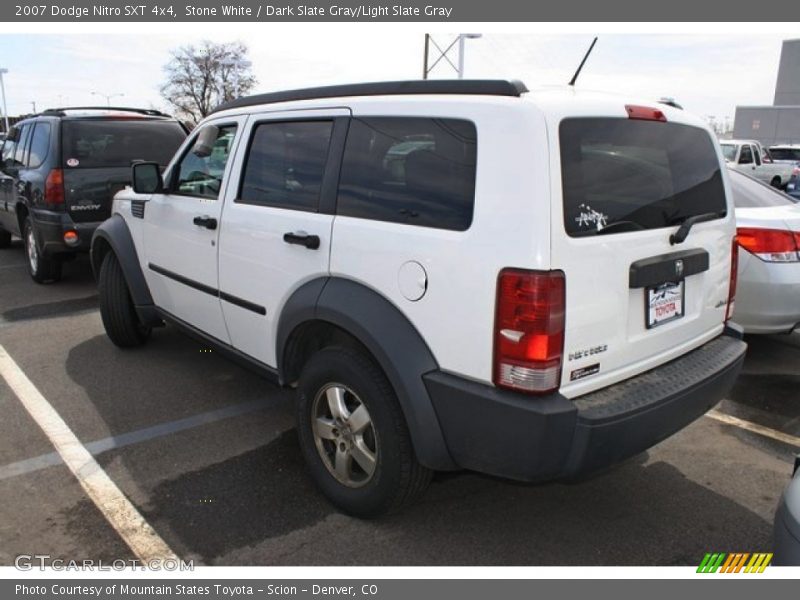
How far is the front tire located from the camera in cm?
256

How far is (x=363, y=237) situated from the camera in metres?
2.60

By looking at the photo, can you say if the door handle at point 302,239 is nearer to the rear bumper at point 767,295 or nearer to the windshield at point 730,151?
the rear bumper at point 767,295

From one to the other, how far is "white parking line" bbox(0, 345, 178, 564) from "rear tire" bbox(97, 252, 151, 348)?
27.8 inches

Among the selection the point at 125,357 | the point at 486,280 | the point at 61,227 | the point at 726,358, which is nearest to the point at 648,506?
the point at 726,358

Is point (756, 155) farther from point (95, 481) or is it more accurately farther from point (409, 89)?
point (95, 481)

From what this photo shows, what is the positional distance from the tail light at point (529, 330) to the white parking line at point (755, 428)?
2.11 metres

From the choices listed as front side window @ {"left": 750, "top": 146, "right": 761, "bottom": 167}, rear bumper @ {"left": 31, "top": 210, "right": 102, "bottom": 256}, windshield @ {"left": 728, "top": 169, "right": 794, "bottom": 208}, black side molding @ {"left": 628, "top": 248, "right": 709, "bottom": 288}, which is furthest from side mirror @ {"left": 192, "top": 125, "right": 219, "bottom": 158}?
front side window @ {"left": 750, "top": 146, "right": 761, "bottom": 167}

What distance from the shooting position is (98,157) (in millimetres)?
6707

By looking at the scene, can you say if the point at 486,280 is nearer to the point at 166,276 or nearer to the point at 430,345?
the point at 430,345

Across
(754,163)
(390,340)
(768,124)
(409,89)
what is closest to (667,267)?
(390,340)

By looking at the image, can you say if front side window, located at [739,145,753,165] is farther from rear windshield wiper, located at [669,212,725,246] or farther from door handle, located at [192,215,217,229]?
door handle, located at [192,215,217,229]

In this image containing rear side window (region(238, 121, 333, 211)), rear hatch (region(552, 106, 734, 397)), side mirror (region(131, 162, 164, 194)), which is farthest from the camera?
side mirror (region(131, 162, 164, 194))

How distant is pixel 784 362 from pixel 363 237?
4049 mm

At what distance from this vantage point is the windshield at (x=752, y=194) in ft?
16.1
